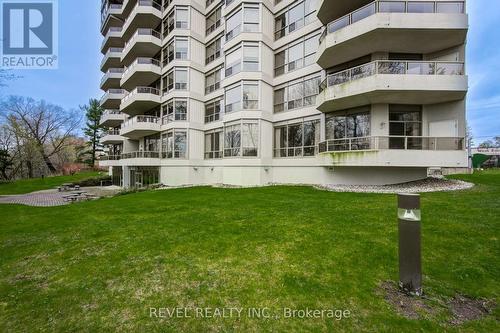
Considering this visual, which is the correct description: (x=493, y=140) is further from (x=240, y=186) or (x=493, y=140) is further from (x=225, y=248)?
(x=225, y=248)

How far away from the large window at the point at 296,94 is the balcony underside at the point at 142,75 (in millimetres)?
14569

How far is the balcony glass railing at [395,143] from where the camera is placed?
13.2 meters

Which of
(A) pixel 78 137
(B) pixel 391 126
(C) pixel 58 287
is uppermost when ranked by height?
(A) pixel 78 137

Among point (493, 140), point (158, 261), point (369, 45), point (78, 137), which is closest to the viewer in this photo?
point (158, 261)

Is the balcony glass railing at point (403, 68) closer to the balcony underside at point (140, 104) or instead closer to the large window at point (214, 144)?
the large window at point (214, 144)

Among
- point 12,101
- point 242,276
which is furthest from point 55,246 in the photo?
point 12,101

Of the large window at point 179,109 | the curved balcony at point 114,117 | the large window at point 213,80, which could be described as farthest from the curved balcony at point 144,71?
the curved balcony at point 114,117

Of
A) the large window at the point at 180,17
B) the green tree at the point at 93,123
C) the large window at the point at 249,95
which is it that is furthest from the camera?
the green tree at the point at 93,123

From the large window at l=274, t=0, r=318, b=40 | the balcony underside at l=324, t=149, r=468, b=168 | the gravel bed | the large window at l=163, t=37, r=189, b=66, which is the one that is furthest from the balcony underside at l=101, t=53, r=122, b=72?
the balcony underside at l=324, t=149, r=468, b=168

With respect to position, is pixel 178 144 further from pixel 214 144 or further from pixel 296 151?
pixel 296 151

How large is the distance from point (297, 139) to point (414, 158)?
8.12 m

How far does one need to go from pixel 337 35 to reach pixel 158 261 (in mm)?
15627

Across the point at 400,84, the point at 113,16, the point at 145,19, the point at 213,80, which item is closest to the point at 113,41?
the point at 113,16

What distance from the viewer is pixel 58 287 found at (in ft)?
14.8
